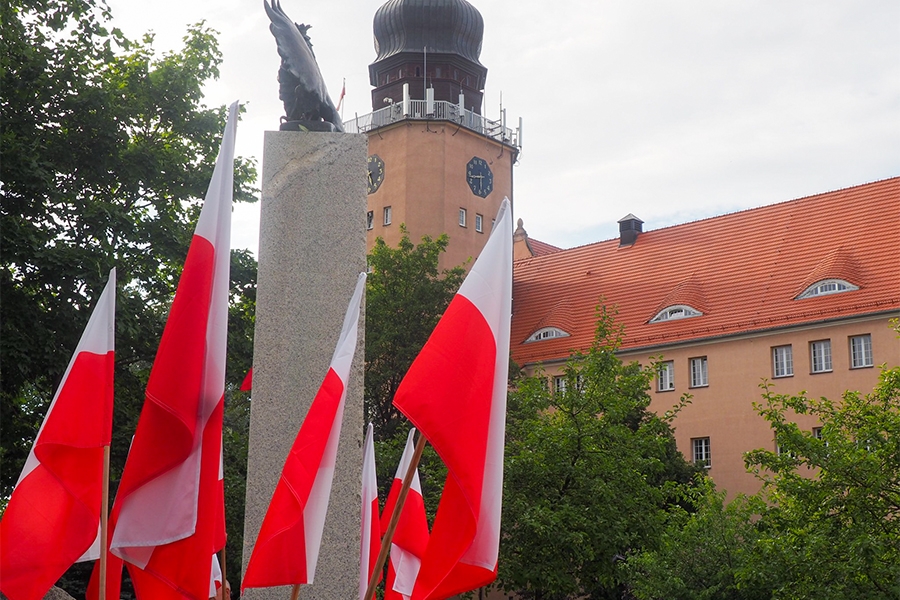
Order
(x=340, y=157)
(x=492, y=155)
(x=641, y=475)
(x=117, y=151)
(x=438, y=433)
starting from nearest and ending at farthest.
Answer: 1. (x=438, y=433)
2. (x=340, y=157)
3. (x=117, y=151)
4. (x=641, y=475)
5. (x=492, y=155)

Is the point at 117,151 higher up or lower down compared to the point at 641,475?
higher up

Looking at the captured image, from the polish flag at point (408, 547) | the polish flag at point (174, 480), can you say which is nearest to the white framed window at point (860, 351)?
the polish flag at point (408, 547)

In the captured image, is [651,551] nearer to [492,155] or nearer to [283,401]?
[283,401]

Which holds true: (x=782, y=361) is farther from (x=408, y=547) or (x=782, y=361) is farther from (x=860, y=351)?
(x=408, y=547)

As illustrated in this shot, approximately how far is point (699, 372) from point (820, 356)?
453cm

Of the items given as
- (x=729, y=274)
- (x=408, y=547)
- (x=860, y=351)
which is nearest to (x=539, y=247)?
(x=729, y=274)

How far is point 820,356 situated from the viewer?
38.8 m

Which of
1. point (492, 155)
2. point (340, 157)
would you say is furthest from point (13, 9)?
point (492, 155)

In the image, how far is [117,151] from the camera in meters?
19.8

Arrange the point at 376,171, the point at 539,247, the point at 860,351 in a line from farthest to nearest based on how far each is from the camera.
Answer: the point at 539,247 < the point at 376,171 < the point at 860,351

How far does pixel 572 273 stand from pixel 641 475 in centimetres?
2631

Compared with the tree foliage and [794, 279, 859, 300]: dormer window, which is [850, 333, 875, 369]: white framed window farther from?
the tree foliage

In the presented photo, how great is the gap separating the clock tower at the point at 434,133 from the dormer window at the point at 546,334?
167 inches

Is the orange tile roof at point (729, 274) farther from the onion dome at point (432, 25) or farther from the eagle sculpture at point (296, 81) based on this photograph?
the eagle sculpture at point (296, 81)
